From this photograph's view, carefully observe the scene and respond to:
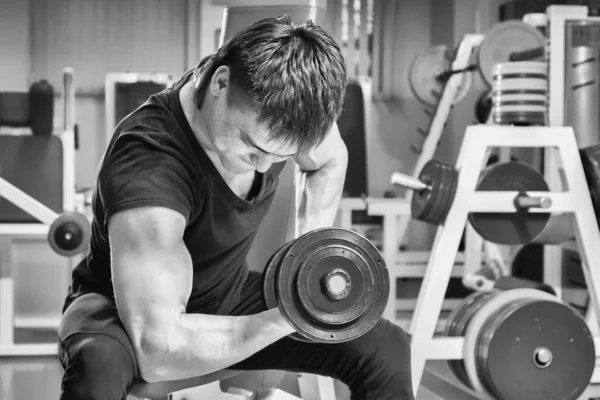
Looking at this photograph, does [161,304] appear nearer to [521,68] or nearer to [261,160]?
[261,160]

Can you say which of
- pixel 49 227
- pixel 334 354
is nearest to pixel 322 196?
pixel 334 354

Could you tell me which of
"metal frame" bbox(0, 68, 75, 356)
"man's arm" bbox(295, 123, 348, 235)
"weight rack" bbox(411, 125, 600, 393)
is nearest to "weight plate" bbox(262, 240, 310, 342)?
"man's arm" bbox(295, 123, 348, 235)

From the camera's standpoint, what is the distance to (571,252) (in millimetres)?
3338

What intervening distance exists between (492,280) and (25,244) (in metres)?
2.41

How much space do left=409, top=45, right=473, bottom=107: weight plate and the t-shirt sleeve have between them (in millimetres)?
3802

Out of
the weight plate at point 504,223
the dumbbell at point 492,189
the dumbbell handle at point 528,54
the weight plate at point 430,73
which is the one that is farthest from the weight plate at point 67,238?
the weight plate at point 430,73

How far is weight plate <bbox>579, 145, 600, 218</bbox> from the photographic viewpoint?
2.30m

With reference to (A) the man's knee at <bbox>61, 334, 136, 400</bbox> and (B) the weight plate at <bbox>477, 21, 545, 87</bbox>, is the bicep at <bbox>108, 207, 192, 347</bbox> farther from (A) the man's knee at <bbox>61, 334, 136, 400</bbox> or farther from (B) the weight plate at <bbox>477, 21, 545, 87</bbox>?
(B) the weight plate at <bbox>477, 21, 545, 87</bbox>

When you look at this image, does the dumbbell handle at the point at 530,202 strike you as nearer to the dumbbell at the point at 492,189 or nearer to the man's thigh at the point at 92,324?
the dumbbell at the point at 492,189

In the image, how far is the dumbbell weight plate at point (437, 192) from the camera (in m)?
2.23

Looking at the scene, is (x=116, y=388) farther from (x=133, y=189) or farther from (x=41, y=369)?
(x=41, y=369)

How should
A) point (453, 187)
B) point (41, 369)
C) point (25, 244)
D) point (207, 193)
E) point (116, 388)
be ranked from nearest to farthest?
point (116, 388)
point (207, 193)
point (453, 187)
point (41, 369)
point (25, 244)

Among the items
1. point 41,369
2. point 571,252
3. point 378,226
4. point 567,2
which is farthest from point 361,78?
point 41,369

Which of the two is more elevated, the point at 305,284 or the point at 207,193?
the point at 207,193
